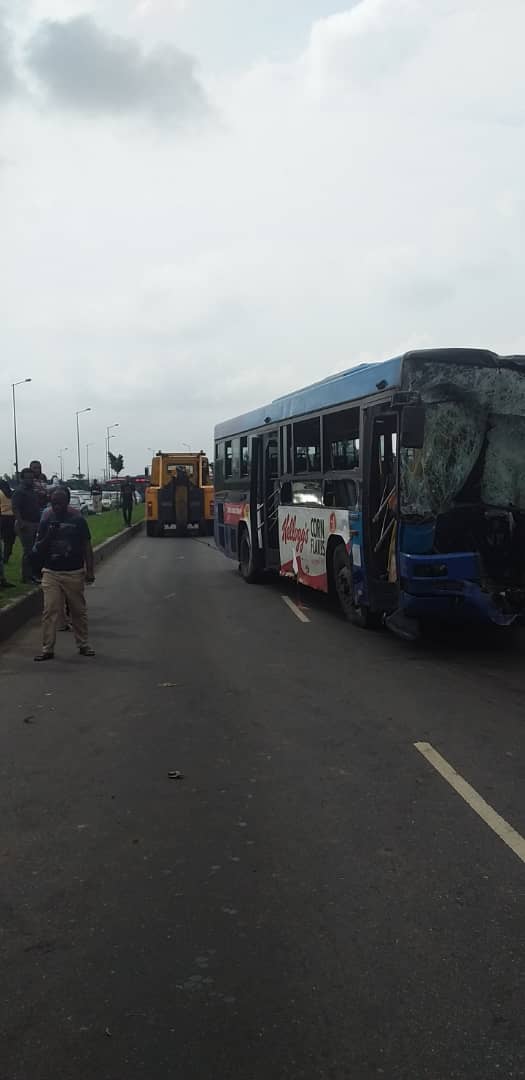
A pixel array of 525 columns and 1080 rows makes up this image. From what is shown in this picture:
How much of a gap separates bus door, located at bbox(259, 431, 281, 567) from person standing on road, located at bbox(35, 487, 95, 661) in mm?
5493

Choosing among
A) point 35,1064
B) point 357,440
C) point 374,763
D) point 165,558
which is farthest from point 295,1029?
point 165,558

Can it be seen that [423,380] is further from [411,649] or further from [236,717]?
[236,717]

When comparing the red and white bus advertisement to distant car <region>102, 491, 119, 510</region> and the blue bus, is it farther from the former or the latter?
distant car <region>102, 491, 119, 510</region>

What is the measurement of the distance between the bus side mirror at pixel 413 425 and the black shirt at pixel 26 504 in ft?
24.8

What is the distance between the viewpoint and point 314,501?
491 inches

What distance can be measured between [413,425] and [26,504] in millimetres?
7731

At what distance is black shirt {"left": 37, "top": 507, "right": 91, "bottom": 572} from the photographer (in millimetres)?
Result: 9617

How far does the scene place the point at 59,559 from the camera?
31.6ft

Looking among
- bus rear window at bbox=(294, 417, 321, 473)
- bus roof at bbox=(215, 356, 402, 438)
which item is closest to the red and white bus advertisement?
bus rear window at bbox=(294, 417, 321, 473)

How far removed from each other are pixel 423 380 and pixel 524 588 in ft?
7.68

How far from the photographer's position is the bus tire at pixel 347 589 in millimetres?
11109

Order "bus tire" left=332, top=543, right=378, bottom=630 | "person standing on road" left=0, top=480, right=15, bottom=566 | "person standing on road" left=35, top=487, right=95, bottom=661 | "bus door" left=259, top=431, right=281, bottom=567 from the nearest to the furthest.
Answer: "person standing on road" left=35, top=487, right=95, bottom=661, "bus tire" left=332, top=543, right=378, bottom=630, "bus door" left=259, top=431, right=281, bottom=567, "person standing on road" left=0, top=480, right=15, bottom=566

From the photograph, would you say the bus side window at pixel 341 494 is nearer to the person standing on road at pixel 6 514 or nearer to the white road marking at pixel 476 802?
the white road marking at pixel 476 802

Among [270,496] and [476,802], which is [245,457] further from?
[476,802]
